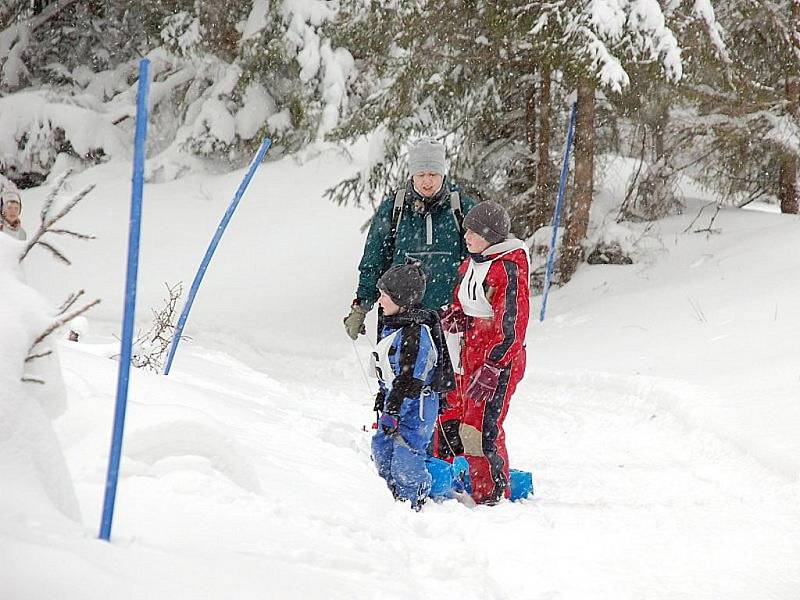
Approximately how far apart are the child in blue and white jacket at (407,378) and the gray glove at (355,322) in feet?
1.62

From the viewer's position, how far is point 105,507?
191 centimetres

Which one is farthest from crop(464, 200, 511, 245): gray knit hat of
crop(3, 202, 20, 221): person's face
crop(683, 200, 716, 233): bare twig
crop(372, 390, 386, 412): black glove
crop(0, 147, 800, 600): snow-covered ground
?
crop(683, 200, 716, 233): bare twig

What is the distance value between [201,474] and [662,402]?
15.1ft

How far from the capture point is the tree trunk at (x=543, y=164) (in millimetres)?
10617

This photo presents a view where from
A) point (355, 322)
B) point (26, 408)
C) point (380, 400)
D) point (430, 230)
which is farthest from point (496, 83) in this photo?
point (26, 408)

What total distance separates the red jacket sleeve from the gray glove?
873 millimetres

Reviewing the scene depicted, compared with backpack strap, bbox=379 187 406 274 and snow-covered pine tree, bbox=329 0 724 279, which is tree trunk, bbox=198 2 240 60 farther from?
backpack strap, bbox=379 187 406 274

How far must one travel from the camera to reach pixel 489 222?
4559 millimetres

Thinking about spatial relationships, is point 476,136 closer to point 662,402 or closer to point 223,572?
point 662,402

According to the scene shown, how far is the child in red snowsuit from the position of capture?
4523mm

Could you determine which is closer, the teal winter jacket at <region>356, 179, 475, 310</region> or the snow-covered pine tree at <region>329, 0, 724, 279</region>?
the teal winter jacket at <region>356, 179, 475, 310</region>

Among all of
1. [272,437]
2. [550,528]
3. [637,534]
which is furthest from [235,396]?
[637,534]

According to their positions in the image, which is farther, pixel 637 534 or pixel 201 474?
pixel 637 534

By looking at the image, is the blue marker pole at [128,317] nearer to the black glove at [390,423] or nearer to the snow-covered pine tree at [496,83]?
the black glove at [390,423]
